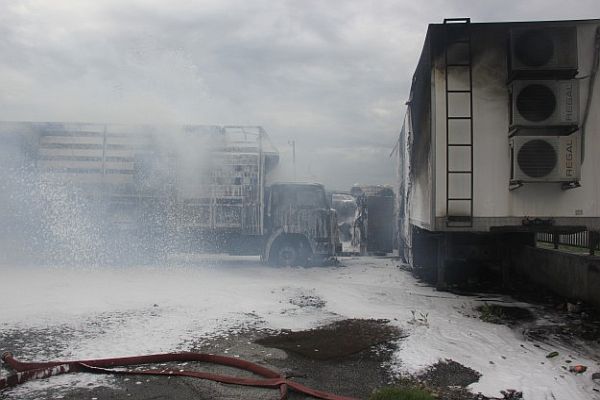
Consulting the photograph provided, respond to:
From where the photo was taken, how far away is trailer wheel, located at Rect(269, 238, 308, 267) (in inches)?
500

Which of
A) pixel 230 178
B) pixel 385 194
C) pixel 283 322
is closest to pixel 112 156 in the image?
pixel 230 178

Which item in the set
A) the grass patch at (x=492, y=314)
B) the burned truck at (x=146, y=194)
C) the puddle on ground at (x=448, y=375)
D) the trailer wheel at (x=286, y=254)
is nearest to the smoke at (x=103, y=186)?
the burned truck at (x=146, y=194)

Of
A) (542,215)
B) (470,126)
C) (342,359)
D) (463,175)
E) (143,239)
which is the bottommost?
(342,359)

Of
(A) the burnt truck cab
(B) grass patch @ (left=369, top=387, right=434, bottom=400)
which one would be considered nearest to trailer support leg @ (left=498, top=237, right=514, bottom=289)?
(A) the burnt truck cab

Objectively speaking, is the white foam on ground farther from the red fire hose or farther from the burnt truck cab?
the burnt truck cab

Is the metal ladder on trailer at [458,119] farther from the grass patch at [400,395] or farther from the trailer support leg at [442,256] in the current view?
the grass patch at [400,395]

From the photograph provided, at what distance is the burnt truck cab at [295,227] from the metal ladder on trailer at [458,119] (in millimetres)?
5747

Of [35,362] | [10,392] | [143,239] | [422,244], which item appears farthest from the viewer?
[143,239]

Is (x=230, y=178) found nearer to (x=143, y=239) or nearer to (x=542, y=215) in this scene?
(x=143, y=239)

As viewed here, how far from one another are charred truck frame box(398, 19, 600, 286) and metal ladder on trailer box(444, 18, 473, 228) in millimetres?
15

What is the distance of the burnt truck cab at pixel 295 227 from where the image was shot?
12609mm

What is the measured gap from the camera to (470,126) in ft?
23.9

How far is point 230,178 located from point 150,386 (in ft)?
27.8

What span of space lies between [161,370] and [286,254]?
319 inches
